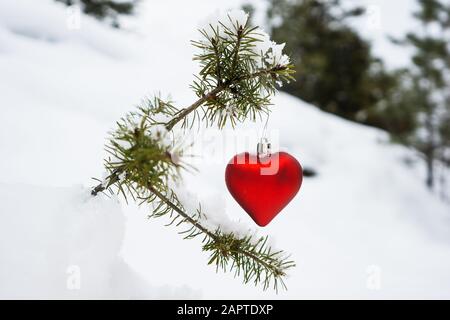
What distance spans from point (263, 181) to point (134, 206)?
0.88m

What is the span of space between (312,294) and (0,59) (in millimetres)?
1944

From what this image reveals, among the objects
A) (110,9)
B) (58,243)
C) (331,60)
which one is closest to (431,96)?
(331,60)

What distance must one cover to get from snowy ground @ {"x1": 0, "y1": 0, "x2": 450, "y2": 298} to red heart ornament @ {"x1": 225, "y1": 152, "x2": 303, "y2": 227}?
0.05 meters

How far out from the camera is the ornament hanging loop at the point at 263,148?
978mm

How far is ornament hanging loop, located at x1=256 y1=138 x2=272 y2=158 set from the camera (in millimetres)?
978

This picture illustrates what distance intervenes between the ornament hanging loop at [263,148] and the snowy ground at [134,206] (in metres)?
0.11

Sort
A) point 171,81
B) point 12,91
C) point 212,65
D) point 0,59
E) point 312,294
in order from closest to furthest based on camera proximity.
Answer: point 212,65 → point 312,294 → point 12,91 → point 0,59 → point 171,81

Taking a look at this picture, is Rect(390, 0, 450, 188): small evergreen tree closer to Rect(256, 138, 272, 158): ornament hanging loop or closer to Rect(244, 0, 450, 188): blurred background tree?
Rect(244, 0, 450, 188): blurred background tree

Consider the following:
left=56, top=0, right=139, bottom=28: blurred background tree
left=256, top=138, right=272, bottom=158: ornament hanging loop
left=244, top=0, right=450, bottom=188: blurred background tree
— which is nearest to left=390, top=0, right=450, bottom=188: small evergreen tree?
left=244, top=0, right=450, bottom=188: blurred background tree

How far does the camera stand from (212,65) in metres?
0.83

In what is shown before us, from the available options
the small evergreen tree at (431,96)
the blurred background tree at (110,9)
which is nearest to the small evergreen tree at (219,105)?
the small evergreen tree at (431,96)

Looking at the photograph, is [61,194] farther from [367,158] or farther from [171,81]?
[367,158]
